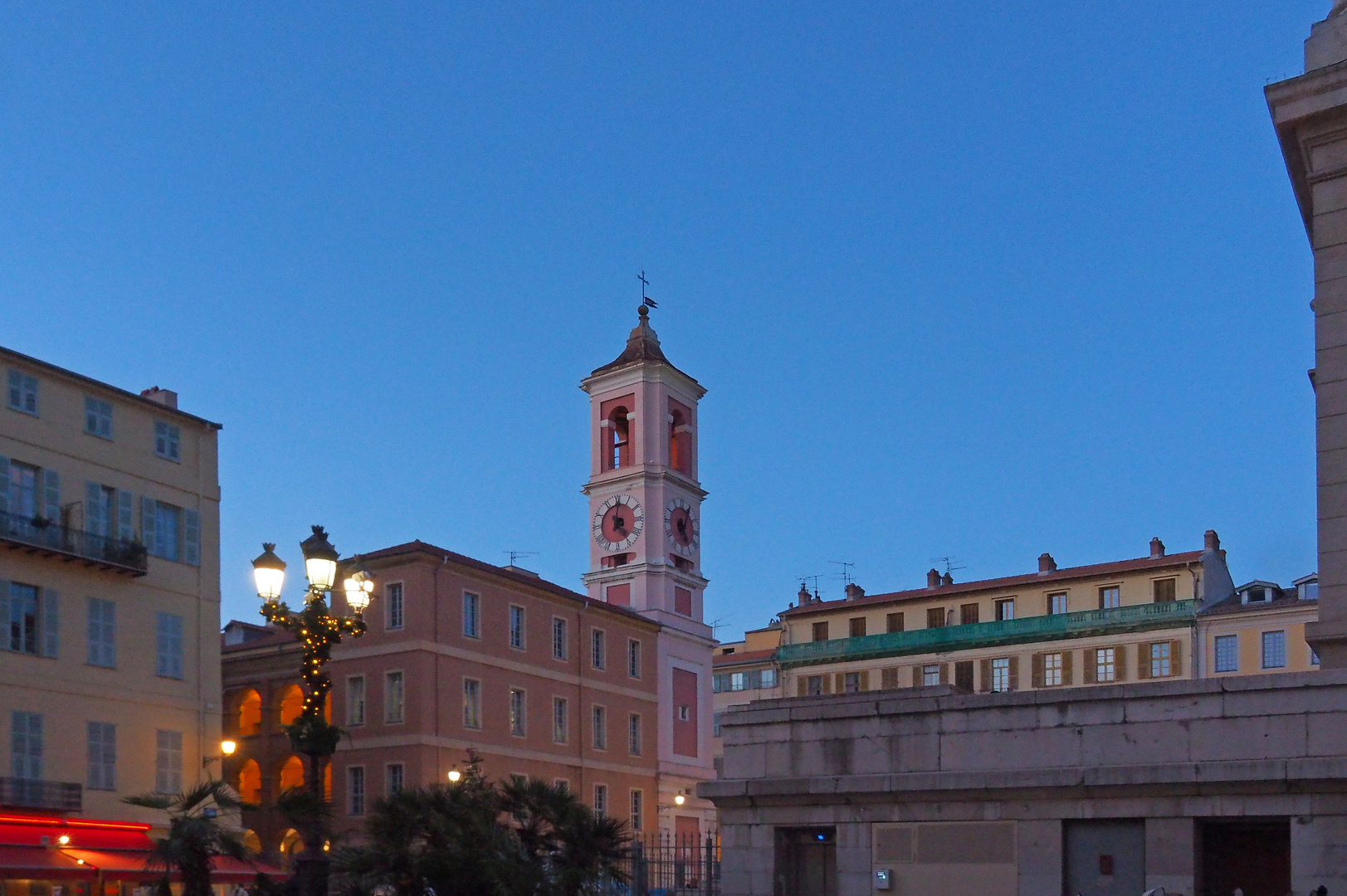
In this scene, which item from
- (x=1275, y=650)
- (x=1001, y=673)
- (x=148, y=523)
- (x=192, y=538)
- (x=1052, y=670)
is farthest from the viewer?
(x=1001, y=673)

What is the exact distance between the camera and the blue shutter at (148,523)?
4094 centimetres

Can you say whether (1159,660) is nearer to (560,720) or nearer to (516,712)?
(560,720)

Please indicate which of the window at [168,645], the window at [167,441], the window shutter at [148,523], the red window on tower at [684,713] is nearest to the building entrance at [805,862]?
the window at [168,645]

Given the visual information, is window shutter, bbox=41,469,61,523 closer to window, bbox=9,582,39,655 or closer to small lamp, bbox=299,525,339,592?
window, bbox=9,582,39,655

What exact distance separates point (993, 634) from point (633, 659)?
17182mm

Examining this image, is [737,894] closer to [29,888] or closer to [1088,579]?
[29,888]

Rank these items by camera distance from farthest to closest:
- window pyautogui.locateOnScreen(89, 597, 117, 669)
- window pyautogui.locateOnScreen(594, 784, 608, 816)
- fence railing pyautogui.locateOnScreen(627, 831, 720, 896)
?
window pyautogui.locateOnScreen(594, 784, 608, 816)
window pyautogui.locateOnScreen(89, 597, 117, 669)
fence railing pyautogui.locateOnScreen(627, 831, 720, 896)

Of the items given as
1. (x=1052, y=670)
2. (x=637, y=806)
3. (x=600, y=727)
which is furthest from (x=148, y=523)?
(x=1052, y=670)

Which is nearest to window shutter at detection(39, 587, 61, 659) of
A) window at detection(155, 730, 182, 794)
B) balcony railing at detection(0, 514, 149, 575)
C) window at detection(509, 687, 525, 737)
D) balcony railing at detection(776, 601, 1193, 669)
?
balcony railing at detection(0, 514, 149, 575)

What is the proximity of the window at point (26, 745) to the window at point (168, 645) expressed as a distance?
4.24 m

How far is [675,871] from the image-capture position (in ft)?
72.4

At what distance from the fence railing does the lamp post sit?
5021 mm

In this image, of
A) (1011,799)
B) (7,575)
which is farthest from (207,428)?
(1011,799)

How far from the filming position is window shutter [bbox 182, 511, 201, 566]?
42375mm
